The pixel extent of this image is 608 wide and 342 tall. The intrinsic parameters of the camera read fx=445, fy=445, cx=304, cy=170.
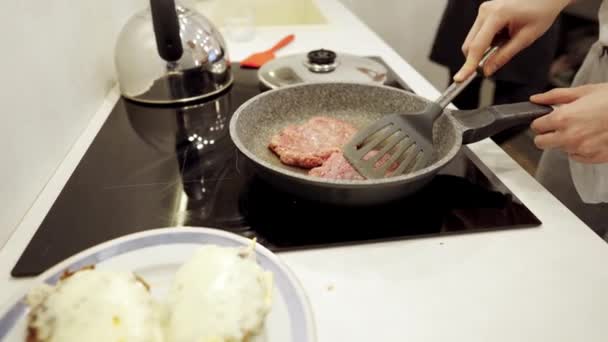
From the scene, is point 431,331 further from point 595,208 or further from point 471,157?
point 595,208

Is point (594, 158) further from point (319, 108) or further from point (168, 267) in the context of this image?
point (168, 267)

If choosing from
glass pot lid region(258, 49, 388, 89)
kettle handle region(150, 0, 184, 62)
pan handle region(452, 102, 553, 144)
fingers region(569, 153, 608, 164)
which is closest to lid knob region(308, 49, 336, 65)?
glass pot lid region(258, 49, 388, 89)

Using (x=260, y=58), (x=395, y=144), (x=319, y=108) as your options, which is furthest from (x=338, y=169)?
(x=260, y=58)

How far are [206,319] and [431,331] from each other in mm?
224

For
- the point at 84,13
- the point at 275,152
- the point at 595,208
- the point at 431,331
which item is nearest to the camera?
the point at 431,331

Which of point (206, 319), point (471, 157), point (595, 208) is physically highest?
point (206, 319)

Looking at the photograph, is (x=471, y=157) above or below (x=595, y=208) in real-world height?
above

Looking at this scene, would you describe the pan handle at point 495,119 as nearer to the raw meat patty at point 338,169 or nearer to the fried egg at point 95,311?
the raw meat patty at point 338,169

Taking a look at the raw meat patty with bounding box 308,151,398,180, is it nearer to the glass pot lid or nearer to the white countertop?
the white countertop

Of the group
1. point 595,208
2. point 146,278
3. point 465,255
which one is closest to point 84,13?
point 146,278

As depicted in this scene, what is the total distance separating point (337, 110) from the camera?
74 cm

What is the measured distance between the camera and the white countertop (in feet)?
1.31

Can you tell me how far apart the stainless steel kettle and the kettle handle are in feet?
0.05

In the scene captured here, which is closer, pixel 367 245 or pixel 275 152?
pixel 367 245
